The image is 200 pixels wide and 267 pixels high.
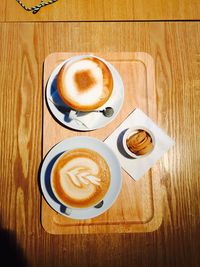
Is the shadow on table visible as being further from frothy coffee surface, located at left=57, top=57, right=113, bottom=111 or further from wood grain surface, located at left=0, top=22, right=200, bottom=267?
frothy coffee surface, located at left=57, top=57, right=113, bottom=111

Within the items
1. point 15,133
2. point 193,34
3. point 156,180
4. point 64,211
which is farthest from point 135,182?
point 193,34

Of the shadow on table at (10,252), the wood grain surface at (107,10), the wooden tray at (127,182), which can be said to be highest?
the wood grain surface at (107,10)

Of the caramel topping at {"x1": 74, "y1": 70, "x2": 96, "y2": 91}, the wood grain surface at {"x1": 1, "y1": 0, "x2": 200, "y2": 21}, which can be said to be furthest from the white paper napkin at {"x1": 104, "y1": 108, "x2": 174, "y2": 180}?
the wood grain surface at {"x1": 1, "y1": 0, "x2": 200, "y2": 21}

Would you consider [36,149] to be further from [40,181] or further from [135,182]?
[135,182]

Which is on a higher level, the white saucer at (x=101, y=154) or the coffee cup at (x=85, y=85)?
the coffee cup at (x=85, y=85)

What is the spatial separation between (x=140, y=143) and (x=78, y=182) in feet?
0.58

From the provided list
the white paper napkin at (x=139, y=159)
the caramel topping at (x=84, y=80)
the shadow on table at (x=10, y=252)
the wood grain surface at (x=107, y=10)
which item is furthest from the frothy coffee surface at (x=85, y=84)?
the shadow on table at (x=10, y=252)

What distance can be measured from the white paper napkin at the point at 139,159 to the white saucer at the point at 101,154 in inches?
0.9

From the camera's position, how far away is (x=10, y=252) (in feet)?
2.40

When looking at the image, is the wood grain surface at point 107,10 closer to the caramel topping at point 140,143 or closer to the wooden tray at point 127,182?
the wooden tray at point 127,182

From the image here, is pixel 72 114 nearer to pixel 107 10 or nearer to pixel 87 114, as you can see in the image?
pixel 87 114

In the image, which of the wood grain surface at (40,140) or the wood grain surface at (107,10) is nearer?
the wood grain surface at (40,140)

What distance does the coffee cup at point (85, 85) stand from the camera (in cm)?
70

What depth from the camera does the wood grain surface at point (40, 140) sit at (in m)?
0.74
